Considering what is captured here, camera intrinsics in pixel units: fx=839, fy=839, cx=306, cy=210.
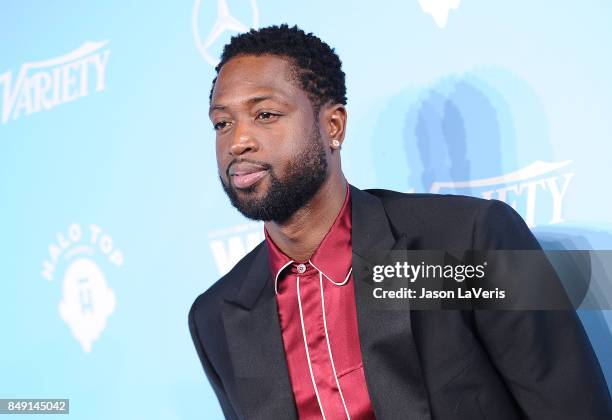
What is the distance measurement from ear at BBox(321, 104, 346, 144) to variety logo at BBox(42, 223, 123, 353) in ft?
2.67

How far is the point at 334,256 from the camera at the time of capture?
1.55 m

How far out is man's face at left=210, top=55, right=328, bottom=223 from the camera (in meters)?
1.48

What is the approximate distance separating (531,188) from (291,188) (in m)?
0.54

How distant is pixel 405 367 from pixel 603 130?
2.07 feet

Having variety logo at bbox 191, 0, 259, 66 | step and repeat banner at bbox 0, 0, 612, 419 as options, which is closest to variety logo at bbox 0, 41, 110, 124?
step and repeat banner at bbox 0, 0, 612, 419

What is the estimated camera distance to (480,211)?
57.6 inches

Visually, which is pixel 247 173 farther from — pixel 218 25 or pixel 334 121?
pixel 218 25

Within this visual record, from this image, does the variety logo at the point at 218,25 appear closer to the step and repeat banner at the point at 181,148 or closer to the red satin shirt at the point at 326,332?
the step and repeat banner at the point at 181,148

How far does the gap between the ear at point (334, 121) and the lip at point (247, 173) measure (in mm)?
164

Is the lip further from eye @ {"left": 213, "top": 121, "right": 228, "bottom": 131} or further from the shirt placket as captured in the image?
the shirt placket

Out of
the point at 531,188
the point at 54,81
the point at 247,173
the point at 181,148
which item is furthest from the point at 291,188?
the point at 54,81

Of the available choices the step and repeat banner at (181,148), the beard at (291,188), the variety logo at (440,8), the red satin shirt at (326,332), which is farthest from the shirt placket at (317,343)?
the variety logo at (440,8)

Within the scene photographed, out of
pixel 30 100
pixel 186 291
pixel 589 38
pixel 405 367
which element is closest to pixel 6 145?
pixel 30 100

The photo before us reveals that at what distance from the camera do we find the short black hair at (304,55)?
1562 mm
